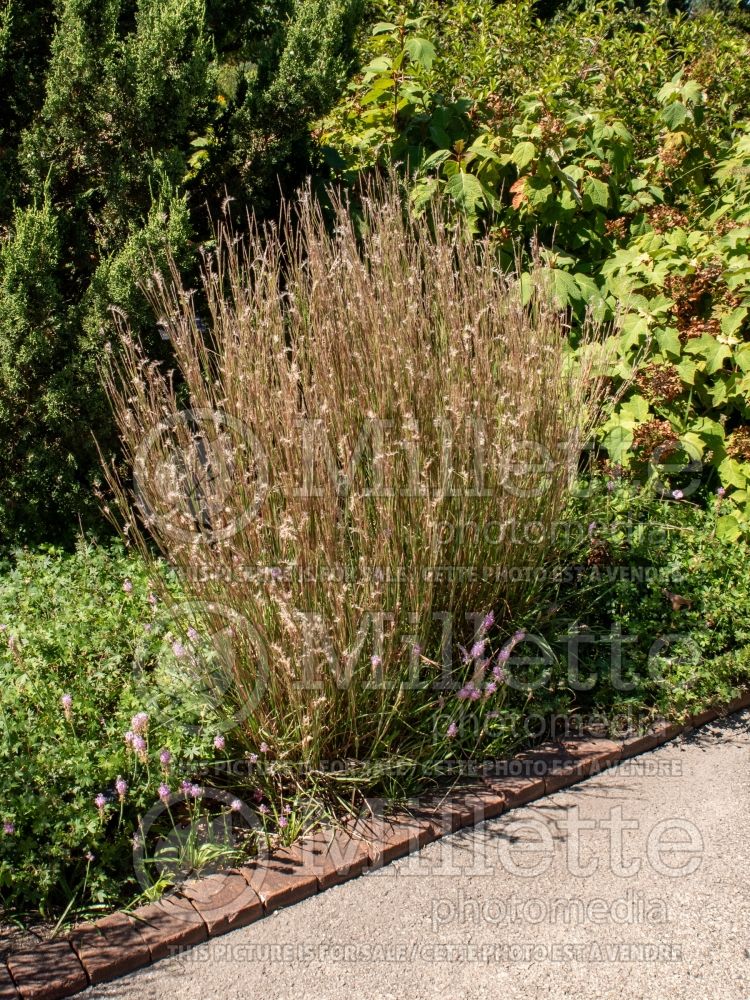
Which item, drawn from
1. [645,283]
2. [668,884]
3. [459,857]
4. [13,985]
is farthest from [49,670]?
[645,283]

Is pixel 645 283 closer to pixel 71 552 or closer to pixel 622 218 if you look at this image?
pixel 622 218

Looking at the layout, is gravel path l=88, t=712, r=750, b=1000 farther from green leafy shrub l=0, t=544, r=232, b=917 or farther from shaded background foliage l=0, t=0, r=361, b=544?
shaded background foliage l=0, t=0, r=361, b=544

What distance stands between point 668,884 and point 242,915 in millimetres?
1256

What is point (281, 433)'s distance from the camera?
3.10 m

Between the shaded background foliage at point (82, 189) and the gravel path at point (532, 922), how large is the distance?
220 centimetres

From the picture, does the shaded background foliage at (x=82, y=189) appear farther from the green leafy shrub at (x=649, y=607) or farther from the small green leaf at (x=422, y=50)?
the green leafy shrub at (x=649, y=607)

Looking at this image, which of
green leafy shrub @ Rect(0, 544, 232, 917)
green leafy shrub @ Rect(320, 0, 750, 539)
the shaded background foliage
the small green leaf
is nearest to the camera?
green leafy shrub @ Rect(0, 544, 232, 917)

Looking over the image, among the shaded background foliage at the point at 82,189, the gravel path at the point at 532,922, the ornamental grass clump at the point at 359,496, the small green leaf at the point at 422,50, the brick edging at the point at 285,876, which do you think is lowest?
the gravel path at the point at 532,922

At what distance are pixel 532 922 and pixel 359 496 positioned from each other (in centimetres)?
132

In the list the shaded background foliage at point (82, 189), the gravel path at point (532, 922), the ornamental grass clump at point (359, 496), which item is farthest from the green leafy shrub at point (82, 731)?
the shaded background foliage at point (82, 189)

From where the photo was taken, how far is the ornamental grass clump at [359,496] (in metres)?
2.96

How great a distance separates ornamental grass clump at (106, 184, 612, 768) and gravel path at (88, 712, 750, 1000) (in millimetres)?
421

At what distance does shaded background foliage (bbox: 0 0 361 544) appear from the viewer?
395 cm

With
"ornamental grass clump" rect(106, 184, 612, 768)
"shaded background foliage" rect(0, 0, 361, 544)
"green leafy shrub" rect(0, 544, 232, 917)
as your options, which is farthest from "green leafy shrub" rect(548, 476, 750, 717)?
"shaded background foliage" rect(0, 0, 361, 544)
